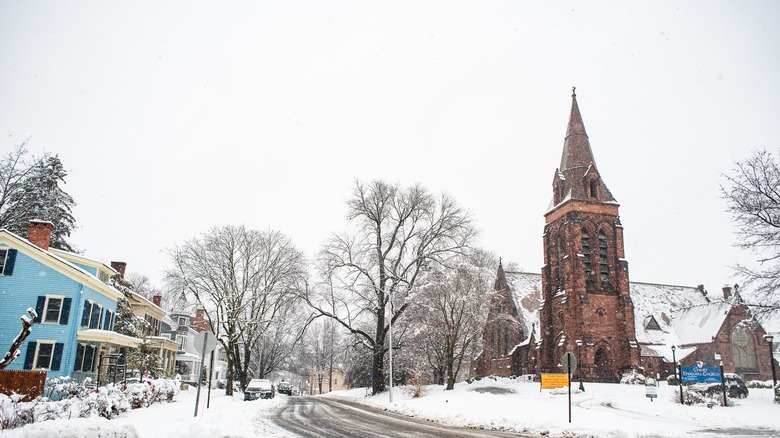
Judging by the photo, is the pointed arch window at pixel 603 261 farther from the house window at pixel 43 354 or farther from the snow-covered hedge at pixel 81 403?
the house window at pixel 43 354

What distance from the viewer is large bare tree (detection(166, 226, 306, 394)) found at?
37.9 metres

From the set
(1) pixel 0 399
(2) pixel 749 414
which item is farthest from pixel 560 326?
(1) pixel 0 399

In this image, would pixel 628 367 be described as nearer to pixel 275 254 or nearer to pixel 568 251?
pixel 568 251

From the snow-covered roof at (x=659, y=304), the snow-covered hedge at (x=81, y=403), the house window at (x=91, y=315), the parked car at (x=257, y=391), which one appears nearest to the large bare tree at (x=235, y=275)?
the parked car at (x=257, y=391)

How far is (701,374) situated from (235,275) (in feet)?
98.3

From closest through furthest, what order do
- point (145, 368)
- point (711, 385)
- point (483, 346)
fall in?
1. point (711, 385)
2. point (145, 368)
3. point (483, 346)

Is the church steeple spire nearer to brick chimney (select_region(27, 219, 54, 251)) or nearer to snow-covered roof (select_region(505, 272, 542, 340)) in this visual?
snow-covered roof (select_region(505, 272, 542, 340))

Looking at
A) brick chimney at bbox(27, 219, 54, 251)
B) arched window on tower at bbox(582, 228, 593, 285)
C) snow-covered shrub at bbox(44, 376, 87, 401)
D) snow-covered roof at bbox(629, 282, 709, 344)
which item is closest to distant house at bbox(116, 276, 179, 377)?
brick chimney at bbox(27, 219, 54, 251)

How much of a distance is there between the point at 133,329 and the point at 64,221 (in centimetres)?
1365

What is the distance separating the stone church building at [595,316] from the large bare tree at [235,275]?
17734mm

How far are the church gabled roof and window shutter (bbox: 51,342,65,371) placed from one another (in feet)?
119

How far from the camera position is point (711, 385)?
94.3ft

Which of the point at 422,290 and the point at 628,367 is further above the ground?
the point at 422,290

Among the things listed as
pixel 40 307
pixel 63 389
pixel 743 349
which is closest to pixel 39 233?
pixel 40 307
